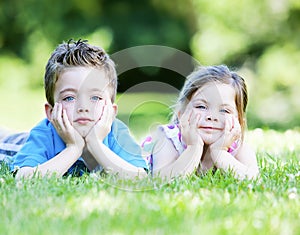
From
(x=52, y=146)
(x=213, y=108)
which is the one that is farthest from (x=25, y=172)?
(x=213, y=108)

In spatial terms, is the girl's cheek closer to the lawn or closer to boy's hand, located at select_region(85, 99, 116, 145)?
boy's hand, located at select_region(85, 99, 116, 145)

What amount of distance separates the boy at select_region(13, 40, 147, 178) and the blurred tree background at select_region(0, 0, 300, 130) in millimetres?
7619

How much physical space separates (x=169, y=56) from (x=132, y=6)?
419cm

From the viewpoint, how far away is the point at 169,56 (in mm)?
13250

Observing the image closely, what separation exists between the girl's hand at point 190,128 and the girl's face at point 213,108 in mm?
27

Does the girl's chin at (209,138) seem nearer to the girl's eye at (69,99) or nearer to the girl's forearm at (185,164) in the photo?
the girl's forearm at (185,164)

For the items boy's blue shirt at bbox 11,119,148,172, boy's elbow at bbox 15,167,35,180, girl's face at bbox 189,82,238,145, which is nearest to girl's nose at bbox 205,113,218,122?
girl's face at bbox 189,82,238,145

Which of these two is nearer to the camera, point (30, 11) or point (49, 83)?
point (49, 83)

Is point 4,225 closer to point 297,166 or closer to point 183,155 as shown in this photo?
point 183,155

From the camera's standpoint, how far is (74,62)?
3.66 metres

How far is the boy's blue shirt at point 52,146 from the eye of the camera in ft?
11.8

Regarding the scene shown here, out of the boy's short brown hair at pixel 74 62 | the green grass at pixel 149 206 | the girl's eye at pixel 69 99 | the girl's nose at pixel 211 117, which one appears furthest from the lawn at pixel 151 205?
the boy's short brown hair at pixel 74 62

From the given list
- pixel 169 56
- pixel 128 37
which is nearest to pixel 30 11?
pixel 128 37

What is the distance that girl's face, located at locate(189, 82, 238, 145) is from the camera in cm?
358
